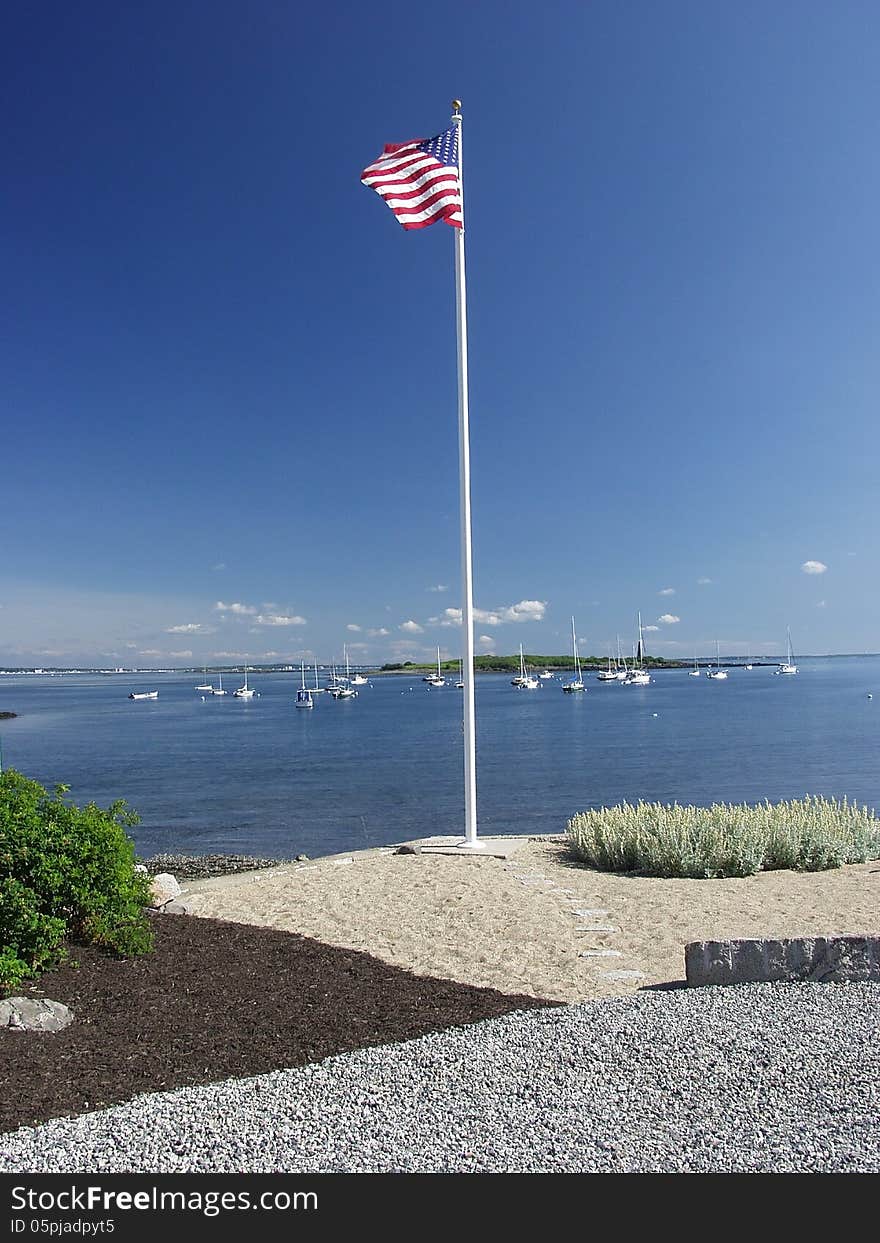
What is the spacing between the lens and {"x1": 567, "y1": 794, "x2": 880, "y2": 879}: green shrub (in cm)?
1116

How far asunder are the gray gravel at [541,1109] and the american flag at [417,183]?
1028 cm

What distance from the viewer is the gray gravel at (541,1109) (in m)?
3.55

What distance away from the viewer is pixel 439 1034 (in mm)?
5074

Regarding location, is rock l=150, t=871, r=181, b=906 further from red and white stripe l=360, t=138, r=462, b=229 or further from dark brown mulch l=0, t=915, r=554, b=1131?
red and white stripe l=360, t=138, r=462, b=229

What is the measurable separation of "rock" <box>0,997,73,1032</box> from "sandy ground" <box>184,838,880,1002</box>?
2.69m

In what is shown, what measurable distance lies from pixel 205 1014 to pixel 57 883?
1.45m

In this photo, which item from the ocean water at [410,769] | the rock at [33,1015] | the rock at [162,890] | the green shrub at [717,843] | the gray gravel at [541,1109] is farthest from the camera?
the ocean water at [410,769]

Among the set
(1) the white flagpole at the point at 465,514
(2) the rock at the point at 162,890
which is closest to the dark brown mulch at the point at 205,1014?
(2) the rock at the point at 162,890

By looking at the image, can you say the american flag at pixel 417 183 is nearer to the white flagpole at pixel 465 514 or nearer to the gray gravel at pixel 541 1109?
the white flagpole at pixel 465 514

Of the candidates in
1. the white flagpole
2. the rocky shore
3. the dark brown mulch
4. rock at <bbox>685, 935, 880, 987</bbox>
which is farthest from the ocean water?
rock at <bbox>685, 935, 880, 987</bbox>

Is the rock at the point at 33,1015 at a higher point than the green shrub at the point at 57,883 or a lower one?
lower

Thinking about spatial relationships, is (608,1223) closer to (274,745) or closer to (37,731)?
(274,745)

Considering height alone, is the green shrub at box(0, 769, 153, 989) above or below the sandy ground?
above

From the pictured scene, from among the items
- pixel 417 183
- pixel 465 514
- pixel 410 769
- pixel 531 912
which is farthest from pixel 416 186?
pixel 410 769
